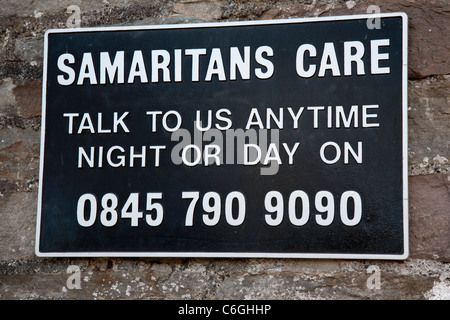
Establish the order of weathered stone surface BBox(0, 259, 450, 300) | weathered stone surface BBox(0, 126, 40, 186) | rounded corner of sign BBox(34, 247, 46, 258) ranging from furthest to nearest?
weathered stone surface BBox(0, 126, 40, 186)
rounded corner of sign BBox(34, 247, 46, 258)
weathered stone surface BBox(0, 259, 450, 300)

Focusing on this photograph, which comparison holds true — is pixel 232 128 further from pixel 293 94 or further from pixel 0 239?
pixel 0 239

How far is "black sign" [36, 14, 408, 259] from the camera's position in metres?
1.69

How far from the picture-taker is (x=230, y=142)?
1.76 metres

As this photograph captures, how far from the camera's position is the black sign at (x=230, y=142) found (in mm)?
1686

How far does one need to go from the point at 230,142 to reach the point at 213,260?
1.15 feet

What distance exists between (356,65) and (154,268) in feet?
2.77

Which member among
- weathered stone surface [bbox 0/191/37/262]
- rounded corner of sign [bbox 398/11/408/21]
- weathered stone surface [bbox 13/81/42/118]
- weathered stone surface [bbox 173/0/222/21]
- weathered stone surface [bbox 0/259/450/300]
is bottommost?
weathered stone surface [bbox 0/259/450/300]

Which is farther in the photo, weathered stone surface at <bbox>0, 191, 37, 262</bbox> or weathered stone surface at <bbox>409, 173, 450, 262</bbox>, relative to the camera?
weathered stone surface at <bbox>0, 191, 37, 262</bbox>

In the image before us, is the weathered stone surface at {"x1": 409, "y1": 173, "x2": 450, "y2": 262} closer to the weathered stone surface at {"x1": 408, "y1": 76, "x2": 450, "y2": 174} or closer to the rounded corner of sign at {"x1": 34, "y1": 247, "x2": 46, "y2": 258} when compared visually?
the weathered stone surface at {"x1": 408, "y1": 76, "x2": 450, "y2": 174}

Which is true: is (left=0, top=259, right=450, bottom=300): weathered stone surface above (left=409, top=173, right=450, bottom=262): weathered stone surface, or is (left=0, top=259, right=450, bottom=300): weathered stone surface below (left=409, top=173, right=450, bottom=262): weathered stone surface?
below

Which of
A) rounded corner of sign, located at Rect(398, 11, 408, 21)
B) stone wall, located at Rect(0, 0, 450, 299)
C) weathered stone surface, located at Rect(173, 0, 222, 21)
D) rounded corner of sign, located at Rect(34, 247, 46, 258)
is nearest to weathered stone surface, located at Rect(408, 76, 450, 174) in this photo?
stone wall, located at Rect(0, 0, 450, 299)

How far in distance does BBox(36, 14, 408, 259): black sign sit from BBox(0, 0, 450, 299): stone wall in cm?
6

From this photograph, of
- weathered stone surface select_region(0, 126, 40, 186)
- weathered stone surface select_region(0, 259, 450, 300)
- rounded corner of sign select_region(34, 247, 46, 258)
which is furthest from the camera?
weathered stone surface select_region(0, 126, 40, 186)

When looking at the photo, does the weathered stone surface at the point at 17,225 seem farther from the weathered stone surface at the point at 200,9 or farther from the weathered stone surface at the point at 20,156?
the weathered stone surface at the point at 200,9
